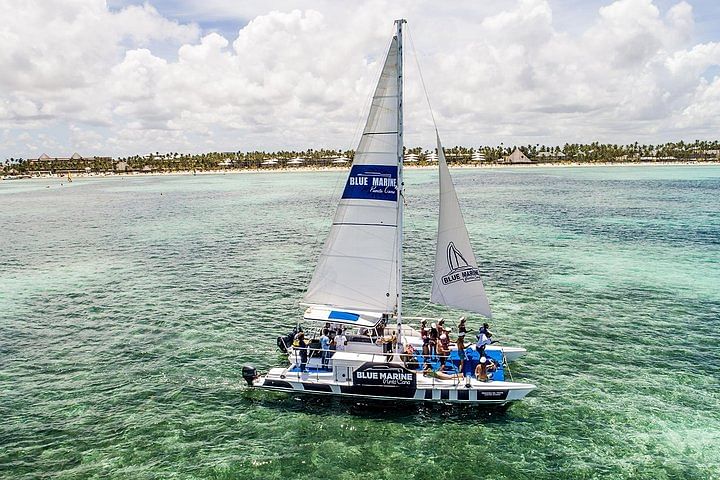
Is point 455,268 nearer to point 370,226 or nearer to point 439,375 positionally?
point 370,226

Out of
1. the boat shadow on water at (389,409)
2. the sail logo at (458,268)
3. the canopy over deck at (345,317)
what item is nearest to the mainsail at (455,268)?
the sail logo at (458,268)

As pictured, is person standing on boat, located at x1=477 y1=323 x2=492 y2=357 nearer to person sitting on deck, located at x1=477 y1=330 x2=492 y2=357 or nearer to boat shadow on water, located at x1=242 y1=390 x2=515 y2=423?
person sitting on deck, located at x1=477 y1=330 x2=492 y2=357

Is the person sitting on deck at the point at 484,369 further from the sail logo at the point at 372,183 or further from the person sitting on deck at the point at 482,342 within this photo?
the sail logo at the point at 372,183

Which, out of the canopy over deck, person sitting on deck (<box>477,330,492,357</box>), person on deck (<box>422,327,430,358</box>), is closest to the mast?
person on deck (<box>422,327,430,358</box>)

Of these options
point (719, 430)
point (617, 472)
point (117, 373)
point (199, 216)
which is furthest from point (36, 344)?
point (199, 216)

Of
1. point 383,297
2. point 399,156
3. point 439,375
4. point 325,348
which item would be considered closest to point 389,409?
point 439,375

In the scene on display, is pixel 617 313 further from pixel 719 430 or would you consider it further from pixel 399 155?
pixel 399 155

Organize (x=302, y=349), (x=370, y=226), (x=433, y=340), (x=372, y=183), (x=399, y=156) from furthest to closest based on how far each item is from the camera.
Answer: (x=433, y=340) < (x=302, y=349) < (x=370, y=226) < (x=372, y=183) < (x=399, y=156)
